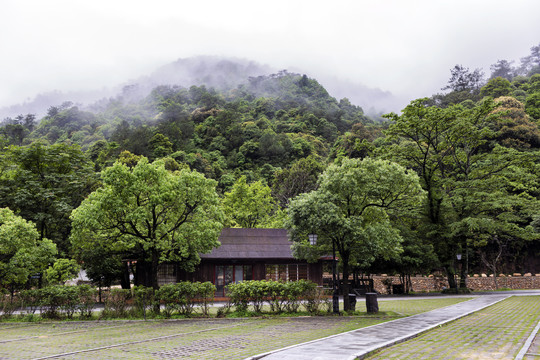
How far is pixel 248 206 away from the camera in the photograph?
51.2 m

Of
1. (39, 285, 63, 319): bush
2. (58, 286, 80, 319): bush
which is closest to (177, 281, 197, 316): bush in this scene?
(58, 286, 80, 319): bush

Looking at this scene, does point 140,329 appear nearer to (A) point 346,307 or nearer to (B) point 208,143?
(A) point 346,307

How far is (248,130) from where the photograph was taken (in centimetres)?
8662

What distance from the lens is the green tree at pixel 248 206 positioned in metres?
51.1

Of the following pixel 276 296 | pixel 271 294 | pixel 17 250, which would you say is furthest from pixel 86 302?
pixel 276 296

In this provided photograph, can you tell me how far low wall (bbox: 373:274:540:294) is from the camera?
3744 cm

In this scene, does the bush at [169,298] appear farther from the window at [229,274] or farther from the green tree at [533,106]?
the green tree at [533,106]

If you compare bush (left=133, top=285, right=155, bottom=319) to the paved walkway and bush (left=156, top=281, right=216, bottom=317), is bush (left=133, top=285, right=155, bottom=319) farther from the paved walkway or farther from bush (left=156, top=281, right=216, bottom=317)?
the paved walkway

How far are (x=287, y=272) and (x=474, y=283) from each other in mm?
Answer: 20517

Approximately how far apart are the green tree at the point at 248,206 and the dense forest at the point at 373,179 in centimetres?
13

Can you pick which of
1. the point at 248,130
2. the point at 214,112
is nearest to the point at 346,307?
the point at 248,130

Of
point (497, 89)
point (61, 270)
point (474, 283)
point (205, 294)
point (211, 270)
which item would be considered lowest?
point (474, 283)

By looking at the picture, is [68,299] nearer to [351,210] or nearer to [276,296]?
[276,296]

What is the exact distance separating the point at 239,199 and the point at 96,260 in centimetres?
2483
